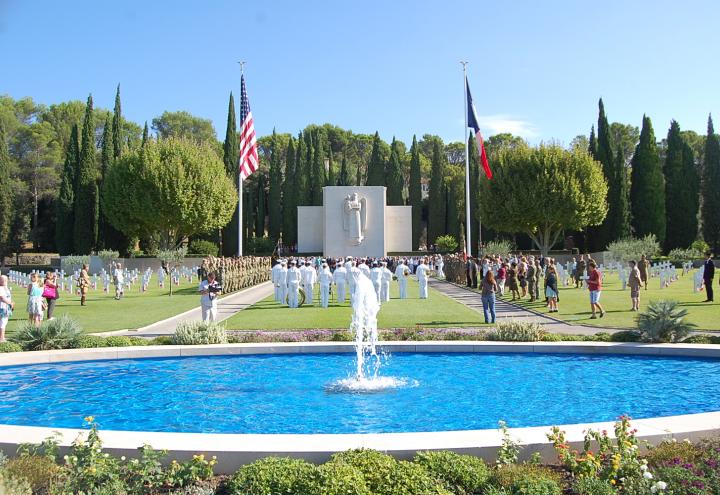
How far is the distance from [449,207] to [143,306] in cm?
5005

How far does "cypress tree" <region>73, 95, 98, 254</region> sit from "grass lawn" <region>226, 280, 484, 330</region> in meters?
33.4

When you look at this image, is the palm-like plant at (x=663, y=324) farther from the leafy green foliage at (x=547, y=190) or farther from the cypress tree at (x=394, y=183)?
the cypress tree at (x=394, y=183)

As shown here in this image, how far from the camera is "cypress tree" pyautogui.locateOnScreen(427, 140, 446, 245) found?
69625 mm

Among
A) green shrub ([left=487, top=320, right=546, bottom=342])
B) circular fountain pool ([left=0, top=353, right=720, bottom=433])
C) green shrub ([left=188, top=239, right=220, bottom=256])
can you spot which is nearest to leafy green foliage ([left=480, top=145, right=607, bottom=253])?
green shrub ([left=188, top=239, right=220, bottom=256])

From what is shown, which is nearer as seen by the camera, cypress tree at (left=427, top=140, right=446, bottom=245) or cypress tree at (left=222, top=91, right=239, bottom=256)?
cypress tree at (left=222, top=91, right=239, bottom=256)

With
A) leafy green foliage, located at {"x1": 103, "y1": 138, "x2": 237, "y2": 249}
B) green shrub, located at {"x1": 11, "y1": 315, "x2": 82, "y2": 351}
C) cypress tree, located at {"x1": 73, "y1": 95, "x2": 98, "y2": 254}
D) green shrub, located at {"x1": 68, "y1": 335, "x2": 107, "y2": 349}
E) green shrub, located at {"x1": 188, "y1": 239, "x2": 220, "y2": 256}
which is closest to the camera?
green shrub, located at {"x1": 11, "y1": 315, "x2": 82, "y2": 351}

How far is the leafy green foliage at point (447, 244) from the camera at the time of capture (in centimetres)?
6475

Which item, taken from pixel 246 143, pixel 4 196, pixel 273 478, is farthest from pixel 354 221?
pixel 273 478

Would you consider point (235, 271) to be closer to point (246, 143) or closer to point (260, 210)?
point (246, 143)

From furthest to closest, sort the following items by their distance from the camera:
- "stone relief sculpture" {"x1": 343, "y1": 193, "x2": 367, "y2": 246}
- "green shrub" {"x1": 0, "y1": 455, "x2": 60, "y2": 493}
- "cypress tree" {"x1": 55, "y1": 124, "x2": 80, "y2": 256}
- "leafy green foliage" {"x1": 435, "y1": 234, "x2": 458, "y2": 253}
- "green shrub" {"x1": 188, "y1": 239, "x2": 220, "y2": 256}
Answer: "leafy green foliage" {"x1": 435, "y1": 234, "x2": 458, "y2": 253}
"stone relief sculpture" {"x1": 343, "y1": 193, "x2": 367, "y2": 246}
"green shrub" {"x1": 188, "y1": 239, "x2": 220, "y2": 256}
"cypress tree" {"x1": 55, "y1": 124, "x2": 80, "y2": 256}
"green shrub" {"x1": 0, "y1": 455, "x2": 60, "y2": 493}

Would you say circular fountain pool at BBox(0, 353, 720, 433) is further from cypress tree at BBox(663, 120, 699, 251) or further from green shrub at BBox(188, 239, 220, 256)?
cypress tree at BBox(663, 120, 699, 251)

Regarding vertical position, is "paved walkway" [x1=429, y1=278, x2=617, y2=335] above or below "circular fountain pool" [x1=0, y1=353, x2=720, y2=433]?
above

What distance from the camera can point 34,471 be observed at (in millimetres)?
5730

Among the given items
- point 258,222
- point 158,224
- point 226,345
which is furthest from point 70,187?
point 226,345
